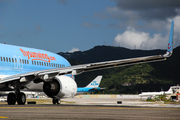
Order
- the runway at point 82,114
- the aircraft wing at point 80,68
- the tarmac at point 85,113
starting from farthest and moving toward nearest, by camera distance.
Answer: the aircraft wing at point 80,68
the tarmac at point 85,113
the runway at point 82,114

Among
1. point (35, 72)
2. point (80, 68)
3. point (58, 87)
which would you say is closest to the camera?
point (80, 68)

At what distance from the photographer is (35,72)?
826 inches

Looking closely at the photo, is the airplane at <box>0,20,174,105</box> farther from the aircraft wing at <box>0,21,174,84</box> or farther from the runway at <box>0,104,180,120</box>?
the runway at <box>0,104,180,120</box>

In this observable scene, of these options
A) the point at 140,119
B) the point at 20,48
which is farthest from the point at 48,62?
the point at 140,119

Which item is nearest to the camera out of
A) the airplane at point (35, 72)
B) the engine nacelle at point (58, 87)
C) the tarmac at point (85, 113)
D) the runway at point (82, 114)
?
the runway at point (82, 114)

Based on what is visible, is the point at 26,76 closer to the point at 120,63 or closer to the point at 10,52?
the point at 10,52

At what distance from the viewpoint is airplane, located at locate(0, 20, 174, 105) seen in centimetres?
2016

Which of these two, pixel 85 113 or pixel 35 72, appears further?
pixel 35 72

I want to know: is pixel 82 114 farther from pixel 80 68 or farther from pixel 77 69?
pixel 77 69

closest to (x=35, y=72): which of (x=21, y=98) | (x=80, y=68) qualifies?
(x=80, y=68)

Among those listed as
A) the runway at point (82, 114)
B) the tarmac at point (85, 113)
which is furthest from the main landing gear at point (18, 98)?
the runway at point (82, 114)

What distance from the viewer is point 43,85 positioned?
23.8 meters

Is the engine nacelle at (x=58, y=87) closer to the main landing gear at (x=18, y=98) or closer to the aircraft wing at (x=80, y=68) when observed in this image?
the main landing gear at (x=18, y=98)

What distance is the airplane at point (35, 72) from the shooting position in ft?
66.1
